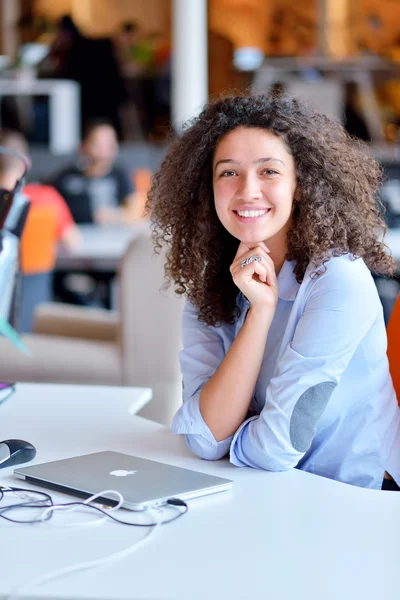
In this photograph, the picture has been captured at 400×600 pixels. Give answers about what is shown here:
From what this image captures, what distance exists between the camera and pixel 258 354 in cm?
160

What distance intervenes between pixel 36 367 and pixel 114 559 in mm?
2187

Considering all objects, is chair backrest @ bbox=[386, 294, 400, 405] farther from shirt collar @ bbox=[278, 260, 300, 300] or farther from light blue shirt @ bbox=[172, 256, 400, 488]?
shirt collar @ bbox=[278, 260, 300, 300]

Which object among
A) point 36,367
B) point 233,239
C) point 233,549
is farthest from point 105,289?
point 233,549

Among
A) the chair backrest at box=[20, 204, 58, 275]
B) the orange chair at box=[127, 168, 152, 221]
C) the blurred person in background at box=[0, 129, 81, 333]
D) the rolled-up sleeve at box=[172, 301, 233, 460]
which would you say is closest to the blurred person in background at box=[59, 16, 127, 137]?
the orange chair at box=[127, 168, 152, 221]

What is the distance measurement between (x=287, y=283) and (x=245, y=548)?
0.64 m

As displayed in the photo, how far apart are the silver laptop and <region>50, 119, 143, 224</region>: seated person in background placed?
→ 4512 millimetres

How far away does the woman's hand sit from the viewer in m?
1.61

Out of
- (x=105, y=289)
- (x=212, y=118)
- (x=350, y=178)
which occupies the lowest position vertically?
(x=105, y=289)

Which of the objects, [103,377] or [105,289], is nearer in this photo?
[103,377]

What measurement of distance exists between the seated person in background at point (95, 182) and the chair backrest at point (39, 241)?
1437 mm

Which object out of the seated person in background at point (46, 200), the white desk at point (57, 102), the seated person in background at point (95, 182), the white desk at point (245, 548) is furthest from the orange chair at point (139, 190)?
the white desk at point (245, 548)

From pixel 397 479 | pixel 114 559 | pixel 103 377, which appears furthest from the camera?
pixel 103 377

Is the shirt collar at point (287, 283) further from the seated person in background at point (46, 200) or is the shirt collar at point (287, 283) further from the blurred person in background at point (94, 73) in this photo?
the blurred person in background at point (94, 73)

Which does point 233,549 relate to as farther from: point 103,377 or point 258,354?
point 103,377
